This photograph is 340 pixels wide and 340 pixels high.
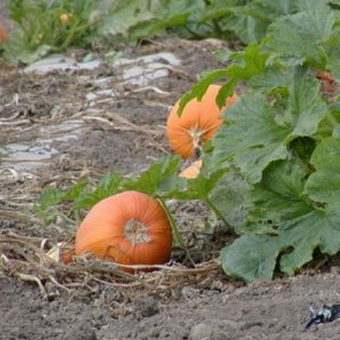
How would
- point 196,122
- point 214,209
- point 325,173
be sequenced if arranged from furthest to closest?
1. point 196,122
2. point 214,209
3. point 325,173

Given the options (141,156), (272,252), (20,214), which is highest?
(272,252)

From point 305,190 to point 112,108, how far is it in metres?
3.11

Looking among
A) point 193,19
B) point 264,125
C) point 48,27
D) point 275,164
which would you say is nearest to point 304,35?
point 264,125

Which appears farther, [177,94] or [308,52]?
[177,94]

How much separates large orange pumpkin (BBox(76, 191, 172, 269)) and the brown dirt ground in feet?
0.29

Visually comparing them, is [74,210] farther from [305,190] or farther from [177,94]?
[177,94]

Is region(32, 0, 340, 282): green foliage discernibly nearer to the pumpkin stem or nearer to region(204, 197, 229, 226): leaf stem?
region(204, 197, 229, 226): leaf stem

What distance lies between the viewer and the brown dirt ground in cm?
362

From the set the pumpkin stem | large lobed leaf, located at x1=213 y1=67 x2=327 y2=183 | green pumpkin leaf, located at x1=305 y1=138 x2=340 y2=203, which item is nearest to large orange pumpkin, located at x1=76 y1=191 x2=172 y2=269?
the pumpkin stem

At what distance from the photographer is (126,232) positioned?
441 centimetres

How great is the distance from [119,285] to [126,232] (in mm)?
239

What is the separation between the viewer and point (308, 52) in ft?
14.2

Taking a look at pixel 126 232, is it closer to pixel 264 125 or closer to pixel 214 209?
pixel 214 209

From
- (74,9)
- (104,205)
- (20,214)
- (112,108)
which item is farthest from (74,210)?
(74,9)
